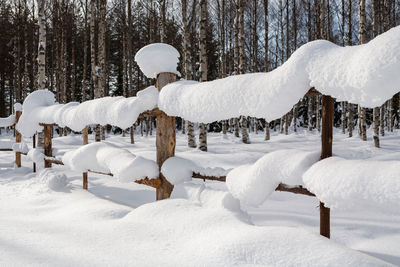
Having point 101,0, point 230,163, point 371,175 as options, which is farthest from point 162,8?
point 371,175

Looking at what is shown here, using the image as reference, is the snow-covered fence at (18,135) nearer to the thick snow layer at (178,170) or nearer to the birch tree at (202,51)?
the birch tree at (202,51)

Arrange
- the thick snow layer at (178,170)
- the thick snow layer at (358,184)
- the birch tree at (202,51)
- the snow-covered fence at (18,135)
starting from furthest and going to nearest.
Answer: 1. the birch tree at (202,51)
2. the snow-covered fence at (18,135)
3. the thick snow layer at (178,170)
4. the thick snow layer at (358,184)

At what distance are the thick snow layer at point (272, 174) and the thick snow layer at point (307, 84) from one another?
12.8 inches

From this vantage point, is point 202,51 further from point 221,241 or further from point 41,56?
point 221,241

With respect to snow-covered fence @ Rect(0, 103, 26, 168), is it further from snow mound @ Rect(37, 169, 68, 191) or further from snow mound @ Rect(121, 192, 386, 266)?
snow mound @ Rect(121, 192, 386, 266)

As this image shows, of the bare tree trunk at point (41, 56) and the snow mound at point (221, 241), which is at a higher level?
the bare tree trunk at point (41, 56)

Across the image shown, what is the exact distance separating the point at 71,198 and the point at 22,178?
8.96 feet

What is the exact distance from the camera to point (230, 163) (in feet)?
21.1

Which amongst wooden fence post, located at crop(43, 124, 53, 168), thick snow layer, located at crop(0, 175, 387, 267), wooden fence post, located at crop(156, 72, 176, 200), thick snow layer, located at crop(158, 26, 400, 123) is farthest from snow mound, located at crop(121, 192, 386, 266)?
wooden fence post, located at crop(43, 124, 53, 168)

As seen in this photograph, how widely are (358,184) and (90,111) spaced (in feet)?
10.2

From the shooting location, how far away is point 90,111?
365cm

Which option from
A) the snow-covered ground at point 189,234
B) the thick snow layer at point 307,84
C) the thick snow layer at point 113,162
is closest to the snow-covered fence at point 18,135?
the snow-covered ground at point 189,234

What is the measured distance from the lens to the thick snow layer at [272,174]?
1954mm

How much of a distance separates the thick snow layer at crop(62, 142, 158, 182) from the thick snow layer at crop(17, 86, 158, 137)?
0.37 meters
